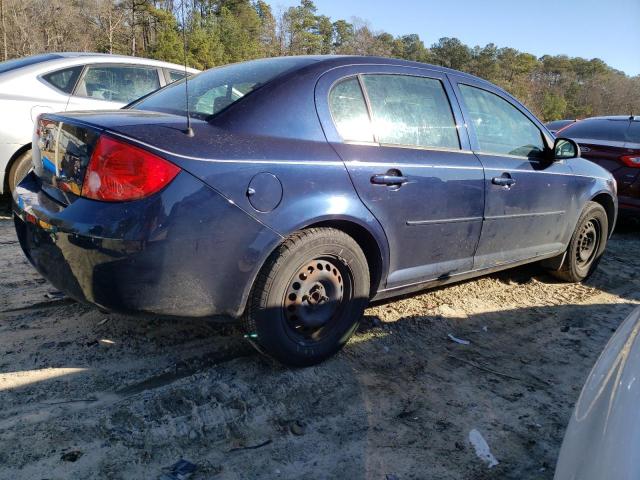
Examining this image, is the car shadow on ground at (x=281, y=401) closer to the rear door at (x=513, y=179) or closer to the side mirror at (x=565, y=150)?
the rear door at (x=513, y=179)

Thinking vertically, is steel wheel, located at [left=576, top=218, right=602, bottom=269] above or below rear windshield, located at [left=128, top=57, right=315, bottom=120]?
below

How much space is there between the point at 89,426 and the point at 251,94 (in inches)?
67.9

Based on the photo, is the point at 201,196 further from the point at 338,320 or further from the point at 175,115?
the point at 338,320

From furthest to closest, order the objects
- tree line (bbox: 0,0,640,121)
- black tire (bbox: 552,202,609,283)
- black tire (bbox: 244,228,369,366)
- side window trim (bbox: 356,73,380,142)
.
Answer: tree line (bbox: 0,0,640,121) → black tire (bbox: 552,202,609,283) → side window trim (bbox: 356,73,380,142) → black tire (bbox: 244,228,369,366)

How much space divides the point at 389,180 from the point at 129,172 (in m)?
1.39

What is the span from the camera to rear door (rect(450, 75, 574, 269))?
11.8 ft

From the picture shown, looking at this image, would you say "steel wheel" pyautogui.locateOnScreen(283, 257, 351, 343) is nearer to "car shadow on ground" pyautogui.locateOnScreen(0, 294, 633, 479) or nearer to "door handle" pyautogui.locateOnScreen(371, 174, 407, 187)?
"car shadow on ground" pyautogui.locateOnScreen(0, 294, 633, 479)

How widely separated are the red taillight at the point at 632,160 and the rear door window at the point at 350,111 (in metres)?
5.17

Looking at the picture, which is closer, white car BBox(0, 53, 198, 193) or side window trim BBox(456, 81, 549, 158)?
side window trim BBox(456, 81, 549, 158)

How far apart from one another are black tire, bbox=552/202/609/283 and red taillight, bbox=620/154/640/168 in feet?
7.09

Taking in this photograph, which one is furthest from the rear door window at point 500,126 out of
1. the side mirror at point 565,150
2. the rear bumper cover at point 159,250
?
the rear bumper cover at point 159,250

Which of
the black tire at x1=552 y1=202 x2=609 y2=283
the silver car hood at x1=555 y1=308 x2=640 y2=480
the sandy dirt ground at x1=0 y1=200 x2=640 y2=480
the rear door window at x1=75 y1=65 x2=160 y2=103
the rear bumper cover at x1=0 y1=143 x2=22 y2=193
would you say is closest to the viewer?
the silver car hood at x1=555 y1=308 x2=640 y2=480

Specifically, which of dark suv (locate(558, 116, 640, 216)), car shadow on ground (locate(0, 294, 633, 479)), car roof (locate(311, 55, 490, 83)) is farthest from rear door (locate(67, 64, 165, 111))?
dark suv (locate(558, 116, 640, 216))

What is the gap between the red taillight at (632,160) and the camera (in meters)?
6.56
